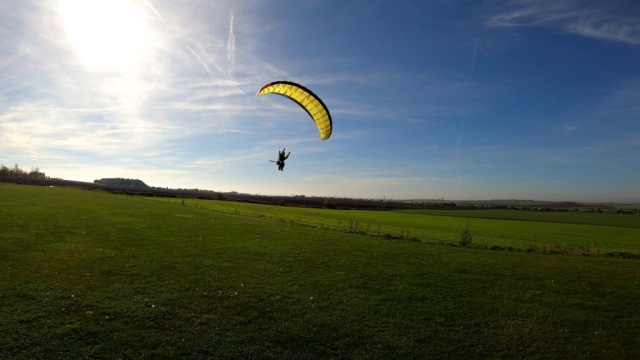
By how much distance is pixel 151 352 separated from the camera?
7.79m

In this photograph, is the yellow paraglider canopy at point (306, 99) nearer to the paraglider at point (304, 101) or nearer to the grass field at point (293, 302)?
the paraglider at point (304, 101)

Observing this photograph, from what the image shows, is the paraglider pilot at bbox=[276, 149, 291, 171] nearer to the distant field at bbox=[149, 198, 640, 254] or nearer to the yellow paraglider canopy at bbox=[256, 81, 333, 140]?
the yellow paraglider canopy at bbox=[256, 81, 333, 140]

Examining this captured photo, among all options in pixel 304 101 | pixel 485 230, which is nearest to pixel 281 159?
pixel 304 101

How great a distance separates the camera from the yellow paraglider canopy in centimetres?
2500

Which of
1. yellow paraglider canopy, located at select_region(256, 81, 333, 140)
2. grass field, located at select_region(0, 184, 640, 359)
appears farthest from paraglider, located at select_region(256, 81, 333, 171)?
grass field, located at select_region(0, 184, 640, 359)

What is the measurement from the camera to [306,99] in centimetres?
2652

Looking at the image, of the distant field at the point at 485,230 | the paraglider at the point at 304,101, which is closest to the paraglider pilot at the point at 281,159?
the paraglider at the point at 304,101

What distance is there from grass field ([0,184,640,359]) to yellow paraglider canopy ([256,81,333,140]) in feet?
40.2

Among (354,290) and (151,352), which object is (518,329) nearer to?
(354,290)

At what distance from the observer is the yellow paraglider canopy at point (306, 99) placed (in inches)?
984

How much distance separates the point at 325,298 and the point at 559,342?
271 inches

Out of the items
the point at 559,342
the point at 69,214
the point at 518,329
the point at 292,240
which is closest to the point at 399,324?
the point at 518,329

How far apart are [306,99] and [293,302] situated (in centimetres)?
1885

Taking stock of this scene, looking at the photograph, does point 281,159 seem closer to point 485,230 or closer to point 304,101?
point 304,101
